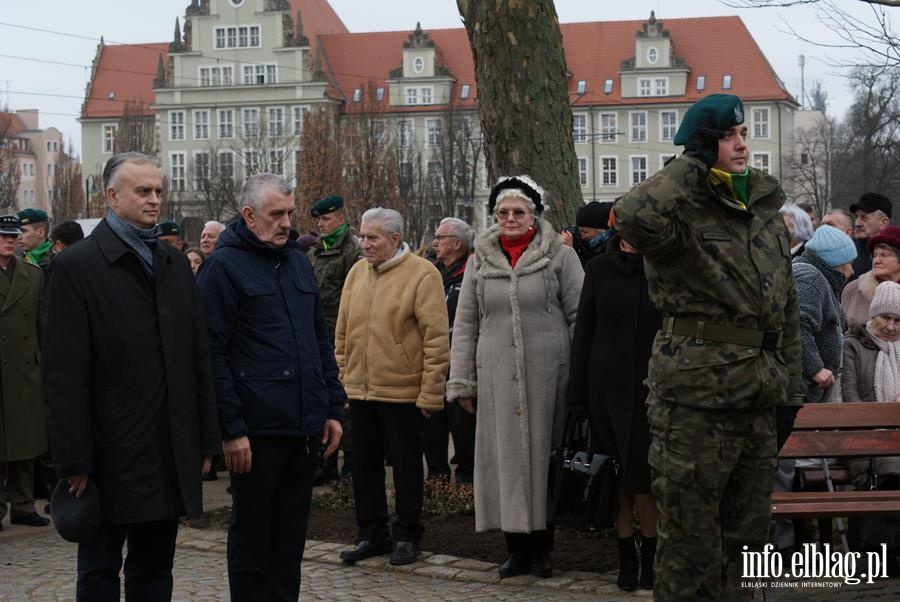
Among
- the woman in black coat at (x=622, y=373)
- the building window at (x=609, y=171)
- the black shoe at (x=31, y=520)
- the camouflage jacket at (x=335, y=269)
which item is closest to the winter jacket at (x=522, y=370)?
the woman in black coat at (x=622, y=373)

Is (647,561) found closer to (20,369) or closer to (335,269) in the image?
(335,269)

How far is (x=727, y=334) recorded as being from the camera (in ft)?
18.1

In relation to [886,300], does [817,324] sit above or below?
below

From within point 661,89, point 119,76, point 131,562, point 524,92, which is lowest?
point 131,562

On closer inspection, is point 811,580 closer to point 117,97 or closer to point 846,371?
point 846,371

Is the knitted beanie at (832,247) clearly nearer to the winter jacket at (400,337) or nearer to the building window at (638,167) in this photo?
the winter jacket at (400,337)

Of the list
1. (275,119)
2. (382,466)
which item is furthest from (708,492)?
(275,119)

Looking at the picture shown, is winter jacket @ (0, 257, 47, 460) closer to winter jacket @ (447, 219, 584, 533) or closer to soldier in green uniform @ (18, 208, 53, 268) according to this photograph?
soldier in green uniform @ (18, 208, 53, 268)

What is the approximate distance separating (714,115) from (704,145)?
0.42ft

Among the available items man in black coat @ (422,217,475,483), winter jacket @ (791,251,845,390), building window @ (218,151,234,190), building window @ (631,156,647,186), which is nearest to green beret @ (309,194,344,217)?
man in black coat @ (422,217,475,483)

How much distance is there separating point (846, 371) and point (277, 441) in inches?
154

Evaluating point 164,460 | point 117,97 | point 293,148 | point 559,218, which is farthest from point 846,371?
point 117,97

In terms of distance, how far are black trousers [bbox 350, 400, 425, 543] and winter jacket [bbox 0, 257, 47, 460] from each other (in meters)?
2.74

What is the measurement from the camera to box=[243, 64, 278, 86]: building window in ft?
316
